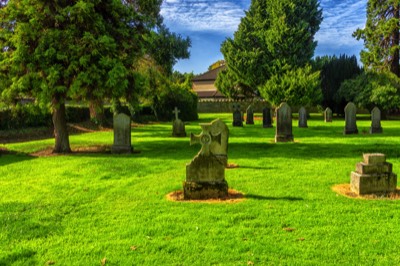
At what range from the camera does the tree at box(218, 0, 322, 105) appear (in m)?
40.3

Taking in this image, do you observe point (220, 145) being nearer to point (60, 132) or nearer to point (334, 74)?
point (60, 132)

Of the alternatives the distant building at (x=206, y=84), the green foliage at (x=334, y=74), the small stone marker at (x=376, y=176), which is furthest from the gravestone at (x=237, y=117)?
the distant building at (x=206, y=84)

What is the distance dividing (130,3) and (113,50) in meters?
10.5

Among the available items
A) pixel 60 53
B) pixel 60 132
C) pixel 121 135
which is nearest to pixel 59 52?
pixel 60 53

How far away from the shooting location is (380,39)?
36906mm

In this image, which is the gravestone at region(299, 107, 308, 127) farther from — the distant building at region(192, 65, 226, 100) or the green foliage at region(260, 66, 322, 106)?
the distant building at region(192, 65, 226, 100)

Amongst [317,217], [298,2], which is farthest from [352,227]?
[298,2]

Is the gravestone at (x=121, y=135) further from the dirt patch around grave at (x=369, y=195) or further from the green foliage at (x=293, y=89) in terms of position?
the green foliage at (x=293, y=89)

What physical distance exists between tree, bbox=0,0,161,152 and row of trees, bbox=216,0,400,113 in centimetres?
2469

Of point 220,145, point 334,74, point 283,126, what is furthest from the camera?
point 334,74

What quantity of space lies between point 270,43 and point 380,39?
11192mm

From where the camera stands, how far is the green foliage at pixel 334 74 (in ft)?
140

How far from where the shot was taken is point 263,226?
568 centimetres

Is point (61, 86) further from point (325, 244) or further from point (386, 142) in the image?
point (386, 142)
